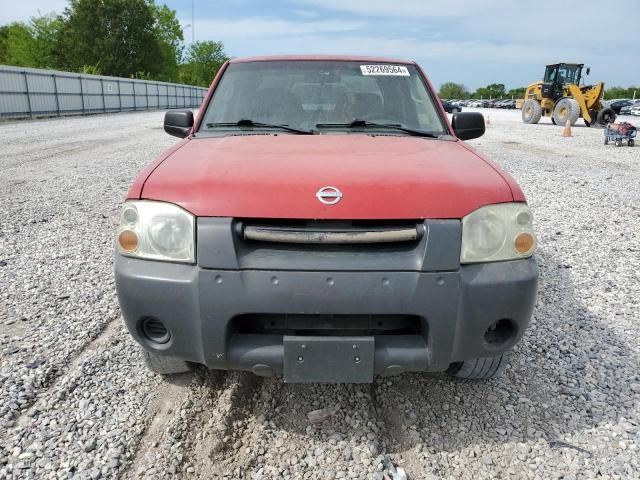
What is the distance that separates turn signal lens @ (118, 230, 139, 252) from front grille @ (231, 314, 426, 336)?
1.72ft

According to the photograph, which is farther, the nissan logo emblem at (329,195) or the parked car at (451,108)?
the parked car at (451,108)

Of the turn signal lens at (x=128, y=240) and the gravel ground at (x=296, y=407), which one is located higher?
the turn signal lens at (x=128, y=240)

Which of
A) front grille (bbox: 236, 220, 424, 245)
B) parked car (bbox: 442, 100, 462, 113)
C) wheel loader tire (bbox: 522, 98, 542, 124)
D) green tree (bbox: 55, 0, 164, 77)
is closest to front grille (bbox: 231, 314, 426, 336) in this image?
front grille (bbox: 236, 220, 424, 245)

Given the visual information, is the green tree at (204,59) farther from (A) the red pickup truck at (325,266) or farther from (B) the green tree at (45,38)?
(A) the red pickup truck at (325,266)

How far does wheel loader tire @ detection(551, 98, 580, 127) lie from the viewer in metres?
20.6

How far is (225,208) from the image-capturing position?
1964 mm

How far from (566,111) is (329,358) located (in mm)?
22605

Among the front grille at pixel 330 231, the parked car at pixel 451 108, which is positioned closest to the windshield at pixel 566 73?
the parked car at pixel 451 108

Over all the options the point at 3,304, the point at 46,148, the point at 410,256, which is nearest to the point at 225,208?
the point at 410,256

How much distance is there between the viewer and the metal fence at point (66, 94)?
69.3ft

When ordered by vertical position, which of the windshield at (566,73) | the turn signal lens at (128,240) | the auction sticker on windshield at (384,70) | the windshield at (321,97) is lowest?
the turn signal lens at (128,240)

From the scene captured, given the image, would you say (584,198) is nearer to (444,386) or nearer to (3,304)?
(444,386)

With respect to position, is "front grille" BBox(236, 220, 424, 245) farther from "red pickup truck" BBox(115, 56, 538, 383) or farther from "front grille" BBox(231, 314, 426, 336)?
"front grille" BBox(231, 314, 426, 336)

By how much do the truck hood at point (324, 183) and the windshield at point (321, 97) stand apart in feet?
2.36
